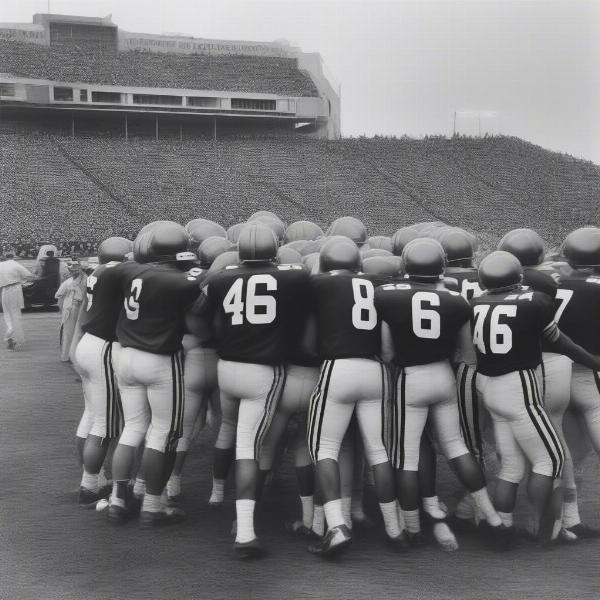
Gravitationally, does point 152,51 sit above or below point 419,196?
above

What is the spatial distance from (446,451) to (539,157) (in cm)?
4515

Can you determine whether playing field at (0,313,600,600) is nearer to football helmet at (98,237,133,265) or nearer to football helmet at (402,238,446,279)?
football helmet at (402,238,446,279)

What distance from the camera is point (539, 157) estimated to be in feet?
154

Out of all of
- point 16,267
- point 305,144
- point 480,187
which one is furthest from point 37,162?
point 16,267

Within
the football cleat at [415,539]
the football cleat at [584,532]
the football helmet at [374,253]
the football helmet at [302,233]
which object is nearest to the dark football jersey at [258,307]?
the football helmet at [374,253]

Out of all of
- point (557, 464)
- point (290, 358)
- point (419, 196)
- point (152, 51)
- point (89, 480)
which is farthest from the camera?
point (152, 51)

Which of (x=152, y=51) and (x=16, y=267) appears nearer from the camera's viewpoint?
(x=16, y=267)

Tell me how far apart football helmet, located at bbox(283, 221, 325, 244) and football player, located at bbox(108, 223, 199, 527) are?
1.89 meters

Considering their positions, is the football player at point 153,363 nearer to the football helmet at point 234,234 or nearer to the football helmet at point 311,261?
the football helmet at point 311,261

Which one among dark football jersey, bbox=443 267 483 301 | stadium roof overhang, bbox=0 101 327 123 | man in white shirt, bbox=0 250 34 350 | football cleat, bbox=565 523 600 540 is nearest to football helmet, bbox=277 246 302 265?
dark football jersey, bbox=443 267 483 301

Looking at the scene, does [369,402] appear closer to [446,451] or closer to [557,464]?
[446,451]

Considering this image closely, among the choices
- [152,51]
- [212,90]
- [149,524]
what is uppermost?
[152,51]

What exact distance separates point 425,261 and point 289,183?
35.4 metres

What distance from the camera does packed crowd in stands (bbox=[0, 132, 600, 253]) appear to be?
33562mm
